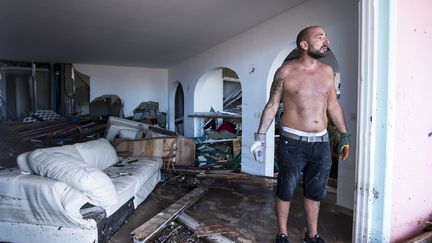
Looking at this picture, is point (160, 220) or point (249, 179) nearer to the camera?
point (160, 220)

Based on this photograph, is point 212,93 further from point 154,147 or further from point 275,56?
point 275,56

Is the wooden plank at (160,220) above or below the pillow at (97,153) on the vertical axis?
below

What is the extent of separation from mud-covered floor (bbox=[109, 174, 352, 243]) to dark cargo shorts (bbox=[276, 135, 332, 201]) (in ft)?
1.91

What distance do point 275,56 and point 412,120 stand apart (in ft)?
8.06

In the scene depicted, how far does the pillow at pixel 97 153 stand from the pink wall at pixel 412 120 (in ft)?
9.91

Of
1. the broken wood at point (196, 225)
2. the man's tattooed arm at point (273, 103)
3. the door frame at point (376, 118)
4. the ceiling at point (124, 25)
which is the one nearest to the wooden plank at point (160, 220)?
the broken wood at point (196, 225)

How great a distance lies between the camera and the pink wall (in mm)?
2146

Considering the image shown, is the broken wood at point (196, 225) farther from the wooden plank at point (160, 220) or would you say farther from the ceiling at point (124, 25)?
the ceiling at point (124, 25)

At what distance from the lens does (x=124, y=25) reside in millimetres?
4777

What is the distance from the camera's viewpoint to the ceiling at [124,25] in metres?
3.87

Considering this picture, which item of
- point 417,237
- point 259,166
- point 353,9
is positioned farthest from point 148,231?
point 353,9

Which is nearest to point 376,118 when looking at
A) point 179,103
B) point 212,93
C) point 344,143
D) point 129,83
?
point 344,143

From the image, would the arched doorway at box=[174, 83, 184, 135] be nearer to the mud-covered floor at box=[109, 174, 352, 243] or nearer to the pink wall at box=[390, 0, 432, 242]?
the mud-covered floor at box=[109, 174, 352, 243]

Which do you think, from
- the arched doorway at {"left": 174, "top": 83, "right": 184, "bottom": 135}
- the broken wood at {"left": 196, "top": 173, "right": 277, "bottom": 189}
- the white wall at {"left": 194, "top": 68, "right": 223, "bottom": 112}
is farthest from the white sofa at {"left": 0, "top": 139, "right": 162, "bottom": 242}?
the arched doorway at {"left": 174, "top": 83, "right": 184, "bottom": 135}
